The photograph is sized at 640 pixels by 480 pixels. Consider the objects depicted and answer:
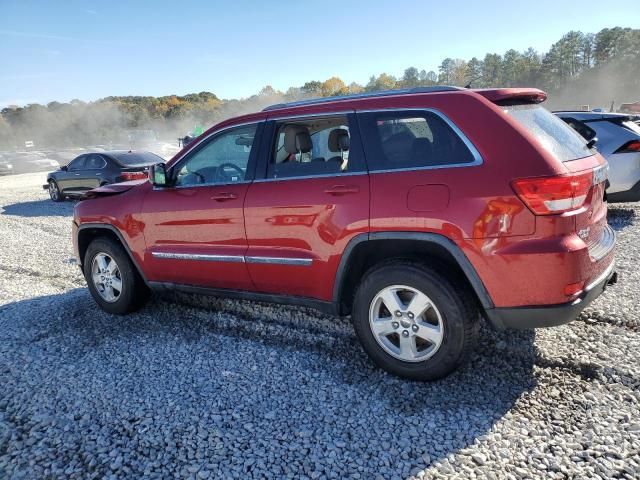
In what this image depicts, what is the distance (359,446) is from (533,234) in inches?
58.3

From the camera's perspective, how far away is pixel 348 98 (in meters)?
3.27

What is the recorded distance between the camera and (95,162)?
41.0 ft

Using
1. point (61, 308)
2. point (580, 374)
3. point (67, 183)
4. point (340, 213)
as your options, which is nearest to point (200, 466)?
point (340, 213)

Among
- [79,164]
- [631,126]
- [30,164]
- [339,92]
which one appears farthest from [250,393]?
[339,92]

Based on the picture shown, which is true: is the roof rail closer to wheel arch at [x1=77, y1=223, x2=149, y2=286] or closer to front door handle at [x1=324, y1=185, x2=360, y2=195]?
front door handle at [x1=324, y1=185, x2=360, y2=195]

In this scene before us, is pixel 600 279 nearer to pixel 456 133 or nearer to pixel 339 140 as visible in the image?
pixel 456 133

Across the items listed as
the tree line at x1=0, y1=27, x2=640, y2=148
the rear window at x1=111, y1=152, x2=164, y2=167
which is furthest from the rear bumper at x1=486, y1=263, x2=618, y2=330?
the tree line at x1=0, y1=27, x2=640, y2=148

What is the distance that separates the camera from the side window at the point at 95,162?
12.3m

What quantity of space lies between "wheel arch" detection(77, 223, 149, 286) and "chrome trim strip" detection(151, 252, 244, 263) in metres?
0.34

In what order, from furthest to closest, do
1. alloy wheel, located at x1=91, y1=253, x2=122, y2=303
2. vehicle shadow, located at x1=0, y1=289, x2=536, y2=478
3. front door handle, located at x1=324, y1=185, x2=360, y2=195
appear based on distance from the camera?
alloy wheel, located at x1=91, y1=253, x2=122, y2=303 → front door handle, located at x1=324, y1=185, x2=360, y2=195 → vehicle shadow, located at x1=0, y1=289, x2=536, y2=478

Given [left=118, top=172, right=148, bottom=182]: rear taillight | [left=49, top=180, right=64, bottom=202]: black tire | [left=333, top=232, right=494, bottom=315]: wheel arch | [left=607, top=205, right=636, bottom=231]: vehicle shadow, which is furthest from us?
[left=49, top=180, right=64, bottom=202]: black tire

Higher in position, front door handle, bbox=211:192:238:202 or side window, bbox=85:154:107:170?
side window, bbox=85:154:107:170

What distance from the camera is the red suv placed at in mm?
2566

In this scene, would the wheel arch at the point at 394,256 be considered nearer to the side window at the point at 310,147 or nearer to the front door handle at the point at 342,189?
the front door handle at the point at 342,189
